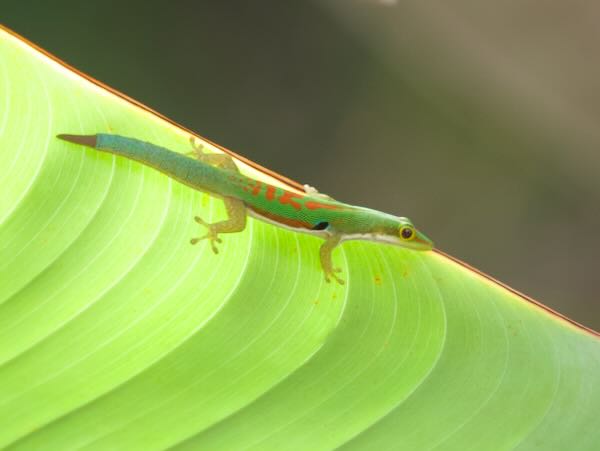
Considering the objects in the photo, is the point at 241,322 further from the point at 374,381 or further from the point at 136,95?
the point at 136,95

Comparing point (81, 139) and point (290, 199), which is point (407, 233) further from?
point (81, 139)

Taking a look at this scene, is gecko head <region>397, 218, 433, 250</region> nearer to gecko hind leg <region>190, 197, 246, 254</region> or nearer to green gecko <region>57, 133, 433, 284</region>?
green gecko <region>57, 133, 433, 284</region>

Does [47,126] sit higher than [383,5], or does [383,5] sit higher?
[383,5]

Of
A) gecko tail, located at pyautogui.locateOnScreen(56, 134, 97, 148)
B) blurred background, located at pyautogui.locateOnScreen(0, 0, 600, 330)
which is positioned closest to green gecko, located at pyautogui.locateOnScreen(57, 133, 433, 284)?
gecko tail, located at pyautogui.locateOnScreen(56, 134, 97, 148)

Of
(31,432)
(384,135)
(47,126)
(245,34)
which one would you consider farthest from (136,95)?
(31,432)

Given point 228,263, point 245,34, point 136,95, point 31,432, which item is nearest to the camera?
point 31,432

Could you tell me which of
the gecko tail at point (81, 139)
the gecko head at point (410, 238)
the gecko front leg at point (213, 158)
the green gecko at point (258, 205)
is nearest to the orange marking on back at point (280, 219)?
the green gecko at point (258, 205)

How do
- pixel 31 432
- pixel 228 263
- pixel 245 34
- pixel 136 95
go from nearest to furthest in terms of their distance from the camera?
pixel 31 432 < pixel 228 263 < pixel 136 95 < pixel 245 34
